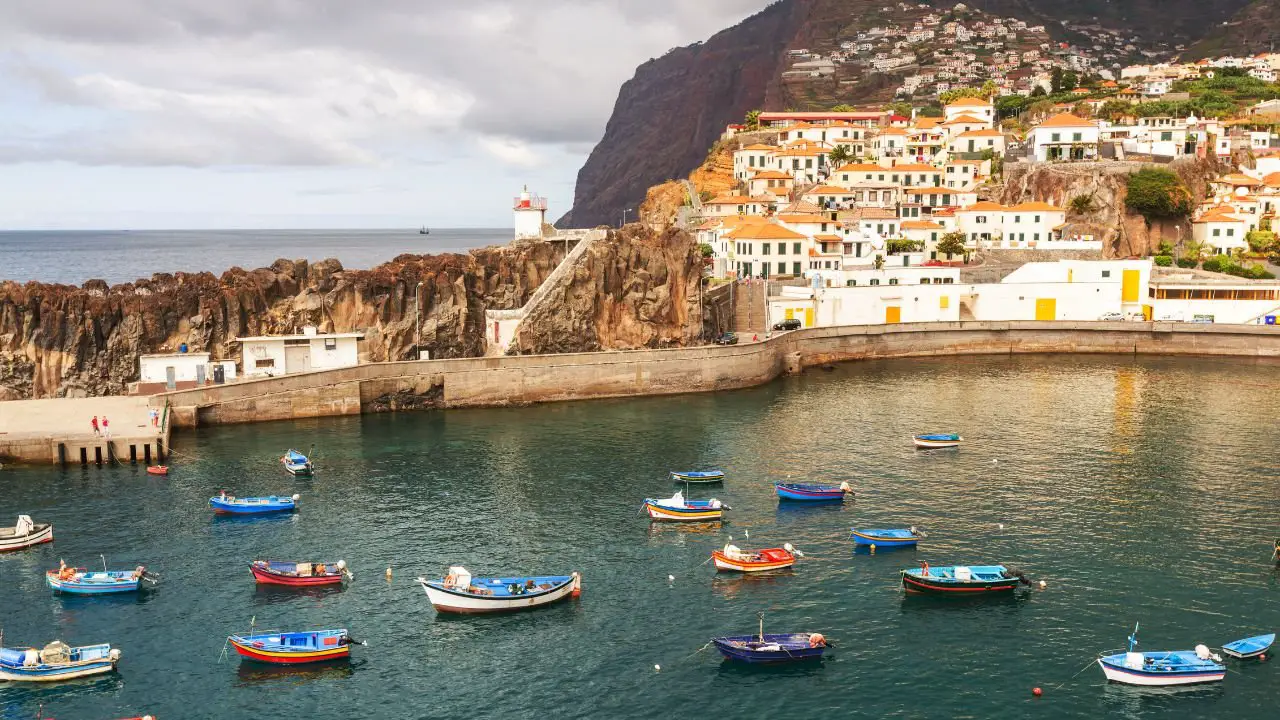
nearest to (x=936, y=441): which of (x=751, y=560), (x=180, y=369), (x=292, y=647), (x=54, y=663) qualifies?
(x=751, y=560)

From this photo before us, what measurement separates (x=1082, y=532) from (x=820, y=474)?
16.4 metres

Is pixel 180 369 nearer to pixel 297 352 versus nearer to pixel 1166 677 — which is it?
pixel 297 352

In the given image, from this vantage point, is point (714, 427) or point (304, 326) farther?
point (304, 326)

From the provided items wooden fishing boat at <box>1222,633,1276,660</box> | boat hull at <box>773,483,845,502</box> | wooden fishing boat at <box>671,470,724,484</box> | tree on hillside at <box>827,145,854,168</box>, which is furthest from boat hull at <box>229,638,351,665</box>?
tree on hillside at <box>827,145,854,168</box>

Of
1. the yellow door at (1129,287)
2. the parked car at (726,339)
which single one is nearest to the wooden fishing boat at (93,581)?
the parked car at (726,339)

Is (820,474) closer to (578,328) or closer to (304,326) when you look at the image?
(578,328)

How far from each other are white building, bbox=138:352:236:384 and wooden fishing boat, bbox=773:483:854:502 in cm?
4883

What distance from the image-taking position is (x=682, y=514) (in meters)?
55.6

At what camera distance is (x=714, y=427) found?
78.5 meters

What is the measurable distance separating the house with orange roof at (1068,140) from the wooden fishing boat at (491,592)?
126 metres

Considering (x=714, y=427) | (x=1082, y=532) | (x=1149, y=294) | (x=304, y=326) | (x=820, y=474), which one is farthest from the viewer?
(x=1149, y=294)

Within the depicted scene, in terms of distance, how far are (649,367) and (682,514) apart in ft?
114

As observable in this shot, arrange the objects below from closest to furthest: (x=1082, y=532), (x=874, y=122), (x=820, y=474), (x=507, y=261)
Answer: (x=1082, y=532) → (x=820, y=474) → (x=507, y=261) → (x=874, y=122)

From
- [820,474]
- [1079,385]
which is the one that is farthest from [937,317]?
[820,474]
